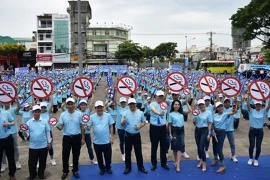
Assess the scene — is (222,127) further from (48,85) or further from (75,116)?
(48,85)

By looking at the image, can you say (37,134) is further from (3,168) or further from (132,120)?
(132,120)

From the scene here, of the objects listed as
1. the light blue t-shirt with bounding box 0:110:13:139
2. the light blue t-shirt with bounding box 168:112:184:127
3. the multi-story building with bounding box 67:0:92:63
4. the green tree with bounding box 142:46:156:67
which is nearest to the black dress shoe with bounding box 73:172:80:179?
the light blue t-shirt with bounding box 0:110:13:139

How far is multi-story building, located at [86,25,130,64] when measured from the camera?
212ft

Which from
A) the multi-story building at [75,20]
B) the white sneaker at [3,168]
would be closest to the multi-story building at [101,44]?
the multi-story building at [75,20]

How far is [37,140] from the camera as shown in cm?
579

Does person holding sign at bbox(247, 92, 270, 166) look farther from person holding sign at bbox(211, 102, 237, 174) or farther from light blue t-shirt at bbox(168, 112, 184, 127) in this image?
light blue t-shirt at bbox(168, 112, 184, 127)

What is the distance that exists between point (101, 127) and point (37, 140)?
4.22ft

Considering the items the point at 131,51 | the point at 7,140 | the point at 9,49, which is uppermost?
the point at 131,51

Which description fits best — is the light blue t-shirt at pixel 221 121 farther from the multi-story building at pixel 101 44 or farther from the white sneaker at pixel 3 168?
the multi-story building at pixel 101 44

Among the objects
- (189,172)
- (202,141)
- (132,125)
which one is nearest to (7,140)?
(132,125)

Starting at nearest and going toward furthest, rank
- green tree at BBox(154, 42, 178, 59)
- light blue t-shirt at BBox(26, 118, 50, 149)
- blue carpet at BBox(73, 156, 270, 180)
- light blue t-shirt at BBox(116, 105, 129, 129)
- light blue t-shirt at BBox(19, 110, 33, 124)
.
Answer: light blue t-shirt at BBox(26, 118, 50, 149) < blue carpet at BBox(73, 156, 270, 180) < light blue t-shirt at BBox(116, 105, 129, 129) < light blue t-shirt at BBox(19, 110, 33, 124) < green tree at BBox(154, 42, 178, 59)

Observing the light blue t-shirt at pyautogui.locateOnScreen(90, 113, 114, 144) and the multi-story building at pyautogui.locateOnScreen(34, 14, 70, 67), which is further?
the multi-story building at pyautogui.locateOnScreen(34, 14, 70, 67)

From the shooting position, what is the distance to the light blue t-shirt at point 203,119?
6.38 metres

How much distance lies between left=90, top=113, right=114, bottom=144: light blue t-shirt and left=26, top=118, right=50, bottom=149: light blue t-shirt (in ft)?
3.22
